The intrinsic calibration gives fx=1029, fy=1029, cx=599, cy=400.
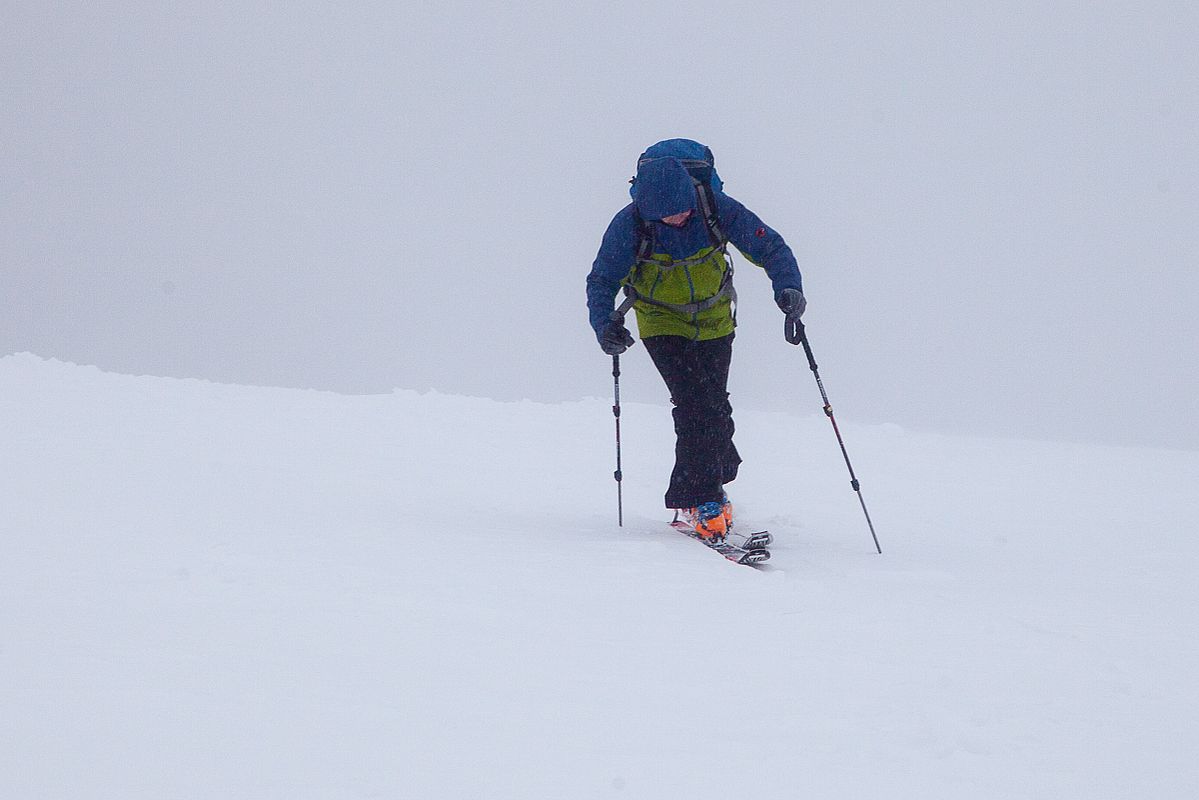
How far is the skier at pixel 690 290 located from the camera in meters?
5.55

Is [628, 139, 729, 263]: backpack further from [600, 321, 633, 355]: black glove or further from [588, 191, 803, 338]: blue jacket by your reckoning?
[600, 321, 633, 355]: black glove

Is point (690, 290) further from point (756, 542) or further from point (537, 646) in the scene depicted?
point (537, 646)

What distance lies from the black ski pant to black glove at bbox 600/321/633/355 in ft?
1.07

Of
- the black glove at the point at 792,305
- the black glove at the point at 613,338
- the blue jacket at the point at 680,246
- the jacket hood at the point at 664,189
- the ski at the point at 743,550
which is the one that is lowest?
the ski at the point at 743,550

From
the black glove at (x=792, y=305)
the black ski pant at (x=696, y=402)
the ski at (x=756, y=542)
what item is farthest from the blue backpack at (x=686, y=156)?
the ski at (x=756, y=542)

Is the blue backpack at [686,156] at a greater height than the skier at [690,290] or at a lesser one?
greater

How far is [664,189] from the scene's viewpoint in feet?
17.5

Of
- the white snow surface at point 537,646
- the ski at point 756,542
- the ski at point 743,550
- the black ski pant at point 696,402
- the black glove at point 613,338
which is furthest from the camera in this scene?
the black ski pant at point 696,402

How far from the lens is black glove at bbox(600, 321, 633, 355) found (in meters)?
5.66

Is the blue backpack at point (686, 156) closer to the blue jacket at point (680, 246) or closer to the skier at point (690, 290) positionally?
the skier at point (690, 290)

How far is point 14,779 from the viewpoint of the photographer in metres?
2.35

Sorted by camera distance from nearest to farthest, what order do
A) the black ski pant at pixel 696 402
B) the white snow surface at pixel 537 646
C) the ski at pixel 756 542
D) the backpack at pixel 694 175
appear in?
the white snow surface at pixel 537 646 → the ski at pixel 756 542 → the backpack at pixel 694 175 → the black ski pant at pixel 696 402

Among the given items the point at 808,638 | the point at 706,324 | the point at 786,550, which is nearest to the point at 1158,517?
the point at 786,550

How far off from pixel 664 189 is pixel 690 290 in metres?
0.65
